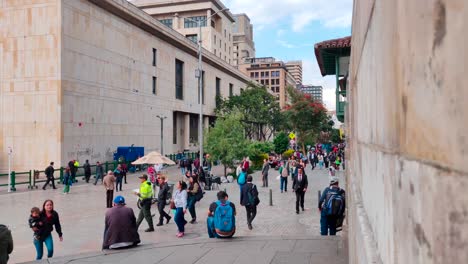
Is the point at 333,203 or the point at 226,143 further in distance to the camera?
the point at 226,143

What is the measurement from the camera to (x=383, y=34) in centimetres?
191

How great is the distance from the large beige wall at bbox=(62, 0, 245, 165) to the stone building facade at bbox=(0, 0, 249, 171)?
0.27 feet

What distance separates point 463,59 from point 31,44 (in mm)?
35111

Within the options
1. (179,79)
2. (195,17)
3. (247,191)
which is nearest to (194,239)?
(247,191)

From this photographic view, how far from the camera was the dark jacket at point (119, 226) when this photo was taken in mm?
8875

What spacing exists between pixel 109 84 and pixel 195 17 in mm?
46522

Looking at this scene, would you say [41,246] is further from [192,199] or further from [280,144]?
[280,144]

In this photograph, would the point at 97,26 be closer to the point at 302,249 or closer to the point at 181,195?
the point at 181,195

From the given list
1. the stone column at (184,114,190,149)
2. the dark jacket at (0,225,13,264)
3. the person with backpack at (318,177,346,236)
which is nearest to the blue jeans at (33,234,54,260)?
the dark jacket at (0,225,13,264)

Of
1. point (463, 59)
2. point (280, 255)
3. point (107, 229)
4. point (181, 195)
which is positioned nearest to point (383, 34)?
point (463, 59)

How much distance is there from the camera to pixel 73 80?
1276 inches

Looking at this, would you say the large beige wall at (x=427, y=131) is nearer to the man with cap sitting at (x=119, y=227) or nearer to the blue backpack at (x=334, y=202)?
the man with cap sitting at (x=119, y=227)

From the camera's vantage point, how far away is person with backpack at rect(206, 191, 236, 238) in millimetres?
9852

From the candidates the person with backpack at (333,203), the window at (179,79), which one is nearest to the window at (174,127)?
the window at (179,79)
